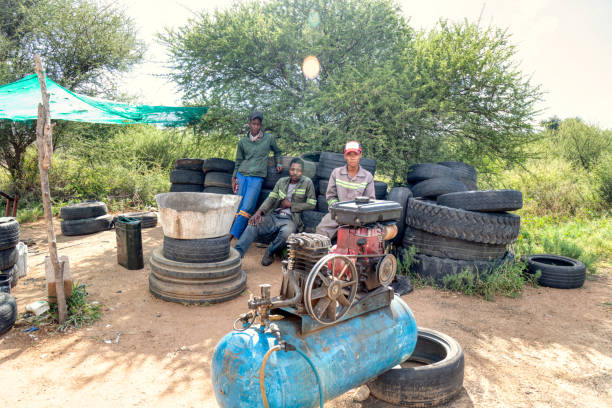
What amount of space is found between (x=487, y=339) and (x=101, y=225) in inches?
285

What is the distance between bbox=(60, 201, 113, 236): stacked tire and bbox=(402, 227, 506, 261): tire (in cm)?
622

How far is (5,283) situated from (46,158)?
5.88ft

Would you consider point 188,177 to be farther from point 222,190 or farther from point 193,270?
point 193,270

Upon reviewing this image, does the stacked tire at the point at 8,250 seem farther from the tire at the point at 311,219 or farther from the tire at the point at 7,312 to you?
the tire at the point at 311,219

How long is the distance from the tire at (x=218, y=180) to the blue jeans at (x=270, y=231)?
6.65ft

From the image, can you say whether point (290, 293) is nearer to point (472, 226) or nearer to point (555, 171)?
point (472, 226)

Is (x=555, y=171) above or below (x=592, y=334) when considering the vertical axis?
above

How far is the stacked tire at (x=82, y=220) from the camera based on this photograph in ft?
24.5

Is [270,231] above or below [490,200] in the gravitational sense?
below

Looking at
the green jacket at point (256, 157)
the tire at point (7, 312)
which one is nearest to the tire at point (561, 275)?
the green jacket at point (256, 157)

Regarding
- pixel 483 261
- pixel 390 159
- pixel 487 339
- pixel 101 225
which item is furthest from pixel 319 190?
pixel 101 225

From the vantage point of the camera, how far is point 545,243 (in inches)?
267

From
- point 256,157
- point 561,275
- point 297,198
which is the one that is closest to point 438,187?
point 561,275

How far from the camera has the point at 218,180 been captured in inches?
317
